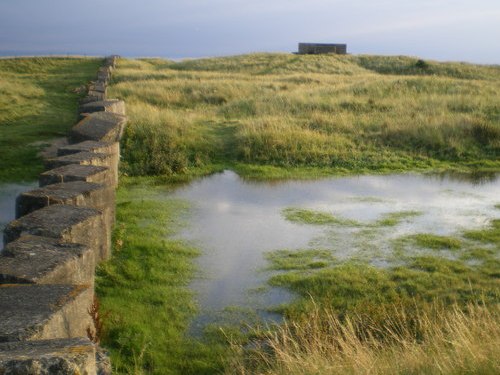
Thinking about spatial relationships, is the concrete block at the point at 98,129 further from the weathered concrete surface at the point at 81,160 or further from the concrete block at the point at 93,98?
the concrete block at the point at 93,98

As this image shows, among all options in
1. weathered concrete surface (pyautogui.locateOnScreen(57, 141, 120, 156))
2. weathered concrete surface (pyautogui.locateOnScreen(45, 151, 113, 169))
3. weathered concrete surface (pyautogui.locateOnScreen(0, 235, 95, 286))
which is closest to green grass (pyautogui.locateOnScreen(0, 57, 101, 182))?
weathered concrete surface (pyautogui.locateOnScreen(57, 141, 120, 156))

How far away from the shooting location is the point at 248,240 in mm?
8125

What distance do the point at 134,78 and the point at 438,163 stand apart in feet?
66.5

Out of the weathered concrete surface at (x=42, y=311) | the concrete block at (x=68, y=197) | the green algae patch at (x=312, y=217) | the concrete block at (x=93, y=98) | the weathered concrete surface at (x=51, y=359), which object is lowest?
the green algae patch at (x=312, y=217)

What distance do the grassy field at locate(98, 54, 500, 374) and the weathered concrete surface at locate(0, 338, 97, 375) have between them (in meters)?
1.62

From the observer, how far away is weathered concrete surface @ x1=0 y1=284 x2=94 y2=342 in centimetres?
341

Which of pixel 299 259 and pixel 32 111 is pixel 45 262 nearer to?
pixel 299 259

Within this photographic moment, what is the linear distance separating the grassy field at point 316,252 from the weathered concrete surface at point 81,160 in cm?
94

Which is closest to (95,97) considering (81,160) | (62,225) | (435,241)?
(81,160)

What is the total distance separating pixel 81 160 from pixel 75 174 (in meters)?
0.77

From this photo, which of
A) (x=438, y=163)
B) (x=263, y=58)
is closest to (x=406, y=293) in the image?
(x=438, y=163)

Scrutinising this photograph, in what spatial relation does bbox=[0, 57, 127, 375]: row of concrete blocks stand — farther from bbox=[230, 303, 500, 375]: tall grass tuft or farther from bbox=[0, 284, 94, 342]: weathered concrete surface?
bbox=[230, 303, 500, 375]: tall grass tuft

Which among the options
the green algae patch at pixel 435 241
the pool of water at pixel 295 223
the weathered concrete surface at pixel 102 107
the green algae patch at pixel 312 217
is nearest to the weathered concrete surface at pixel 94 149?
the pool of water at pixel 295 223

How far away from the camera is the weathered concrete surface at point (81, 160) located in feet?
25.1
